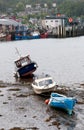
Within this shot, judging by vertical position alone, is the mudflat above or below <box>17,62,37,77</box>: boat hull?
above

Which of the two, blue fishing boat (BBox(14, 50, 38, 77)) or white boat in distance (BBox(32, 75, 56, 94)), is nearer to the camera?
white boat in distance (BBox(32, 75, 56, 94))

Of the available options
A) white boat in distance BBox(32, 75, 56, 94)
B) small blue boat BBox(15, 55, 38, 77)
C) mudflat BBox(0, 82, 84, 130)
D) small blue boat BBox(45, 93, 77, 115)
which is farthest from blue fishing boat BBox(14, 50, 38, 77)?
small blue boat BBox(45, 93, 77, 115)

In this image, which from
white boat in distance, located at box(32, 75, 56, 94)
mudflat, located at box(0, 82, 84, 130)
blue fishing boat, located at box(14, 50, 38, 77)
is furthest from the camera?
blue fishing boat, located at box(14, 50, 38, 77)

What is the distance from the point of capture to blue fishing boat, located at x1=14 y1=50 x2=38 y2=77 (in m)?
60.5

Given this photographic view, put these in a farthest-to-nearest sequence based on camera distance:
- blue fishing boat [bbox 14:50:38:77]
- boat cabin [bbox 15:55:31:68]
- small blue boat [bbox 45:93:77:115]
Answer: boat cabin [bbox 15:55:31:68] → blue fishing boat [bbox 14:50:38:77] → small blue boat [bbox 45:93:77:115]

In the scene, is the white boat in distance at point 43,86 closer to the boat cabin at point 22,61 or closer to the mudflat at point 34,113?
the mudflat at point 34,113

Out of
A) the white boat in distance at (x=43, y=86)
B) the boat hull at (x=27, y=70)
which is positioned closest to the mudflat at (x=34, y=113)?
the white boat in distance at (x=43, y=86)

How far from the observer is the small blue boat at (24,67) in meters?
60.5

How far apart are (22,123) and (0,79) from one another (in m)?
26.0

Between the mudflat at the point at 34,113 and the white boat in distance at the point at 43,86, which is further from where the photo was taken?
the white boat in distance at the point at 43,86

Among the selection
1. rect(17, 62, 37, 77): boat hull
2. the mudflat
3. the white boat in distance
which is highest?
the white boat in distance

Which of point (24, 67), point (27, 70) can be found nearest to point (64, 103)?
point (24, 67)

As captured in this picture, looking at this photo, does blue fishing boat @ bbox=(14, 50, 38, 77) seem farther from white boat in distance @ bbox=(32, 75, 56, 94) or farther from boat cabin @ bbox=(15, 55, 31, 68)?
white boat in distance @ bbox=(32, 75, 56, 94)

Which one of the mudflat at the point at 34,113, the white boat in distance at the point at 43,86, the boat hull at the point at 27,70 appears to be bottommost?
the boat hull at the point at 27,70
